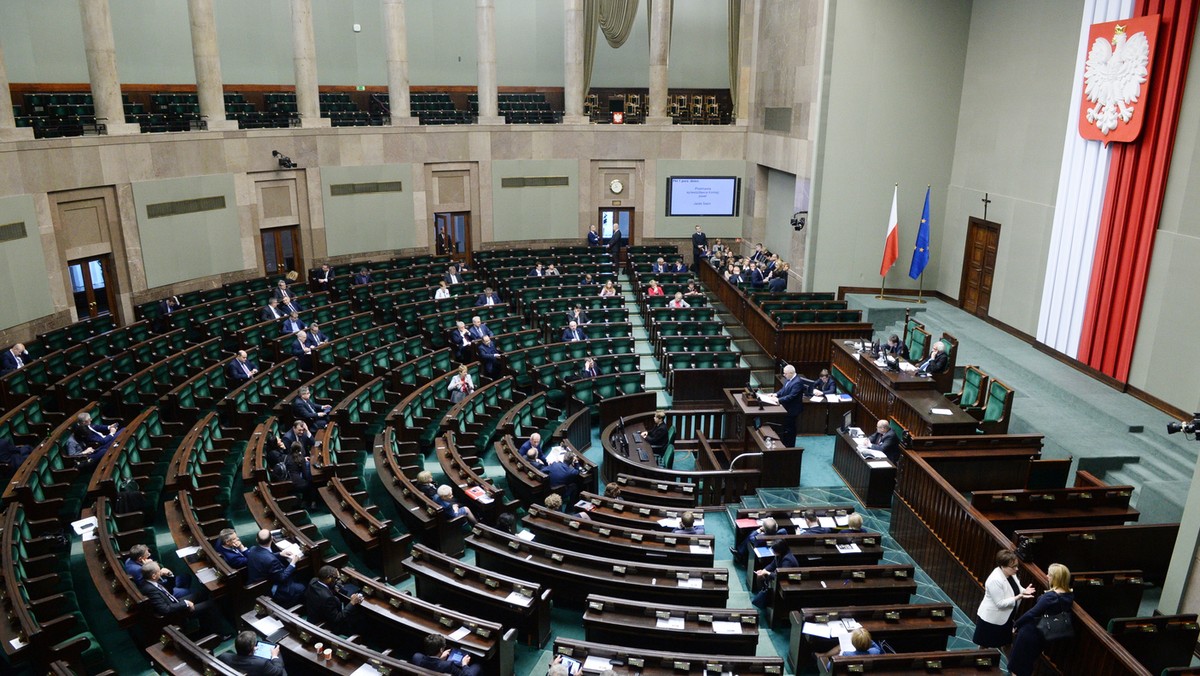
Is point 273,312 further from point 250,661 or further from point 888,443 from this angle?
point 888,443

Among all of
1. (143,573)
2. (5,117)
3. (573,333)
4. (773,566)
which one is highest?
(5,117)

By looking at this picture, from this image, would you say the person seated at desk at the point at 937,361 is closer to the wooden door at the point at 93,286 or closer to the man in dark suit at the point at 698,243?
the man in dark suit at the point at 698,243

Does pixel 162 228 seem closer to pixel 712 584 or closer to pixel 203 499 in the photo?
pixel 203 499

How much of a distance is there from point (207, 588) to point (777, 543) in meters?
5.04

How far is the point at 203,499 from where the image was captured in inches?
326

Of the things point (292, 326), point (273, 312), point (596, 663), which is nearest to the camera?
point (596, 663)

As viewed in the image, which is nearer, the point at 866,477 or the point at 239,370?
the point at 866,477

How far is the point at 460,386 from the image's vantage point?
1172cm

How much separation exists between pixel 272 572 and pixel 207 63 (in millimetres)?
13511

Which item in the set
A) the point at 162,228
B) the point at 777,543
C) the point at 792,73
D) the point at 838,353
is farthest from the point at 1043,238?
the point at 162,228

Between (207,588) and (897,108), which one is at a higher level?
(897,108)

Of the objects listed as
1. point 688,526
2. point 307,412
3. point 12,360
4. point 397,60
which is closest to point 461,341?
point 307,412

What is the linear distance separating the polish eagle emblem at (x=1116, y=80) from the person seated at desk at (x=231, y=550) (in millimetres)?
12530

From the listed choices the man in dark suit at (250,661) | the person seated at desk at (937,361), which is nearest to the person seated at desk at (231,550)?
the man in dark suit at (250,661)
